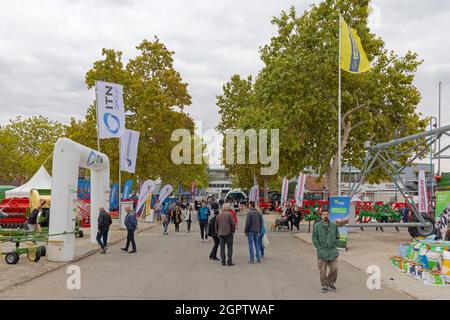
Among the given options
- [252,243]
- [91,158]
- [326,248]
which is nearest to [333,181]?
[252,243]

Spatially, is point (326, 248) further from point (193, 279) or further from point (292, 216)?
point (292, 216)

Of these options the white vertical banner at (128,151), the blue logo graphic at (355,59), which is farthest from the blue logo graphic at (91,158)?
the blue logo graphic at (355,59)

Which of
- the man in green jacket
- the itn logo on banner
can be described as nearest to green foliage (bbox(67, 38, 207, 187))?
the itn logo on banner

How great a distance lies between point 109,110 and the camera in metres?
22.9

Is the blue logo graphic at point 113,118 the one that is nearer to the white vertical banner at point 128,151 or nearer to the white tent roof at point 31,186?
the white vertical banner at point 128,151

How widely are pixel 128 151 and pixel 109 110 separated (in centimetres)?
515

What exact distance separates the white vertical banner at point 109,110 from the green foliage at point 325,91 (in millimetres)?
7990

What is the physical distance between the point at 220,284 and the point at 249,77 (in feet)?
151

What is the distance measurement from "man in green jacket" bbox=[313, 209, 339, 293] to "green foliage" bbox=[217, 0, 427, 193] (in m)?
15.6

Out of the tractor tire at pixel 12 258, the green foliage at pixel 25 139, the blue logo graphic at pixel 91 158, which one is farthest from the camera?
the green foliage at pixel 25 139

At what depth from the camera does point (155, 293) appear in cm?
959

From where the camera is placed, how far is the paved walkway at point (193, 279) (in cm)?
960

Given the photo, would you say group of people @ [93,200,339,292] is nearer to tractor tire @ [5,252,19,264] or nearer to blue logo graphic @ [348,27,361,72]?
tractor tire @ [5,252,19,264]
